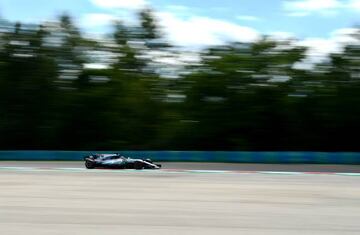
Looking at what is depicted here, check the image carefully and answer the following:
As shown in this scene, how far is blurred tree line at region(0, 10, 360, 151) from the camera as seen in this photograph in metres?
36.4

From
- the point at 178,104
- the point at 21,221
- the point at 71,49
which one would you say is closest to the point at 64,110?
the point at 71,49

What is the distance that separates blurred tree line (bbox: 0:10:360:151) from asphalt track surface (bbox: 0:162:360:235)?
2120cm

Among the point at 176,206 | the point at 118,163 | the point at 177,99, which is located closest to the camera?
the point at 176,206

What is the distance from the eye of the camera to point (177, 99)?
39.3 meters

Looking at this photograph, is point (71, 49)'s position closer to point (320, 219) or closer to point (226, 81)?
point (226, 81)

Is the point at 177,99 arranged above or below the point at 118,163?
above

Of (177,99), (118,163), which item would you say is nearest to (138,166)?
(118,163)

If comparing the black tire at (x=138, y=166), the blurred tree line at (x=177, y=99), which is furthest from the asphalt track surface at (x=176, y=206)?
the blurred tree line at (x=177, y=99)

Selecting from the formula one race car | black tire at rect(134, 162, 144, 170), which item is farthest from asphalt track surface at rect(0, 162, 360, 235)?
black tire at rect(134, 162, 144, 170)

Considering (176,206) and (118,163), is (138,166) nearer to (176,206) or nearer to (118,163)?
(118,163)

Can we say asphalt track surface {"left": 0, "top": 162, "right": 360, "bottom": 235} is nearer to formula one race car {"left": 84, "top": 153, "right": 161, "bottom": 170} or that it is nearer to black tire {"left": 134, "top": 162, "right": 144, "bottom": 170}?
formula one race car {"left": 84, "top": 153, "right": 161, "bottom": 170}

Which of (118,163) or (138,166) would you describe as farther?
(138,166)

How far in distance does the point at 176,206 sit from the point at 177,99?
2941cm

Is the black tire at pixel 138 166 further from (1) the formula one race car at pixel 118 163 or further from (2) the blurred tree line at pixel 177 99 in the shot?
(2) the blurred tree line at pixel 177 99
